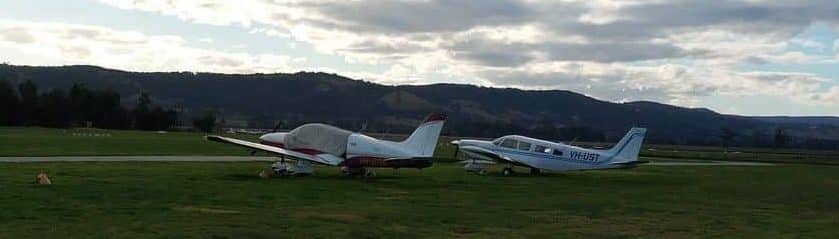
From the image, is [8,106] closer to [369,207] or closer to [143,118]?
[143,118]

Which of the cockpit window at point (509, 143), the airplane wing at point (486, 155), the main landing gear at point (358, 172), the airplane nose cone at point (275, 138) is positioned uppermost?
the airplane nose cone at point (275, 138)

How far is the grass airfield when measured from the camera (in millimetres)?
13828

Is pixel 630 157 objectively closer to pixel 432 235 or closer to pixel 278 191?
pixel 278 191

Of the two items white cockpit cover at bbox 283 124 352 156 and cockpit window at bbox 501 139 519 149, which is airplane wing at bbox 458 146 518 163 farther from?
white cockpit cover at bbox 283 124 352 156

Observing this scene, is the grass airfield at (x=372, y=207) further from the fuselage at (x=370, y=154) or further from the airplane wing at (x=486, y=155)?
the airplane wing at (x=486, y=155)

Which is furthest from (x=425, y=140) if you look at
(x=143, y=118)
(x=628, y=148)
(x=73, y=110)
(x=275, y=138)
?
(x=73, y=110)

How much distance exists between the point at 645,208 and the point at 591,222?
4047 mm

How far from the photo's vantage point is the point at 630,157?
33375 mm

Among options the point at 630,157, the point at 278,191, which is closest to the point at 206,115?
the point at 630,157

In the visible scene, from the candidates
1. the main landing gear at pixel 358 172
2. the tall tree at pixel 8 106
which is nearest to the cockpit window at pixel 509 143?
the main landing gear at pixel 358 172

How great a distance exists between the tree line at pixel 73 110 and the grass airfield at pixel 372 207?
68.5 m

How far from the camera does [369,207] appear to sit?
703 inches

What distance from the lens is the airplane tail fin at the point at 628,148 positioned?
109 feet

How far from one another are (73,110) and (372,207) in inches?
3477
